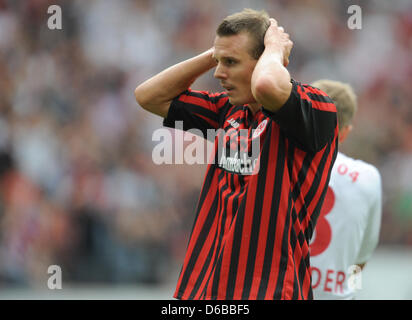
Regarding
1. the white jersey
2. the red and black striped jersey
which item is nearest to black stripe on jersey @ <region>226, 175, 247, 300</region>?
the red and black striped jersey

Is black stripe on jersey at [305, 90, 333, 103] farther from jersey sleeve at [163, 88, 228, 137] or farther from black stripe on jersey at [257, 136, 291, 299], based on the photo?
jersey sleeve at [163, 88, 228, 137]

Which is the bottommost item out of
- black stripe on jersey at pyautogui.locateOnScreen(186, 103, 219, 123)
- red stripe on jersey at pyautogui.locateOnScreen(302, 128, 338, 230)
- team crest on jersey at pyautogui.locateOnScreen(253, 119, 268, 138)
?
red stripe on jersey at pyautogui.locateOnScreen(302, 128, 338, 230)

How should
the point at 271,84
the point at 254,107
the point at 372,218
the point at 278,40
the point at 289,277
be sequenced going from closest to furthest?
the point at 271,84
the point at 289,277
the point at 278,40
the point at 254,107
the point at 372,218

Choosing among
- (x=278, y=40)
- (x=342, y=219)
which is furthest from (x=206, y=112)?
(x=342, y=219)

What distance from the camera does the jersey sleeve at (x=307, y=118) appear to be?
2621 mm

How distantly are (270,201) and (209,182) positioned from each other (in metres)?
0.42

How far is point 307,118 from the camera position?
2.64m

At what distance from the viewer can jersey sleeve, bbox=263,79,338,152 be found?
8.60ft

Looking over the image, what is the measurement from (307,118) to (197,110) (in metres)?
0.78

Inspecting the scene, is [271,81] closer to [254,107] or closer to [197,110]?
[254,107]

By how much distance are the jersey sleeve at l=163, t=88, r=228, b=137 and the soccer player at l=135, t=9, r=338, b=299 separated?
29cm

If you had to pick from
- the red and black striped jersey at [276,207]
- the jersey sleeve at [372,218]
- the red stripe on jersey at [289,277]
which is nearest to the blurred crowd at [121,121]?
the jersey sleeve at [372,218]

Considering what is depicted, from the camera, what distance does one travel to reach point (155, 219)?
7113 millimetres
